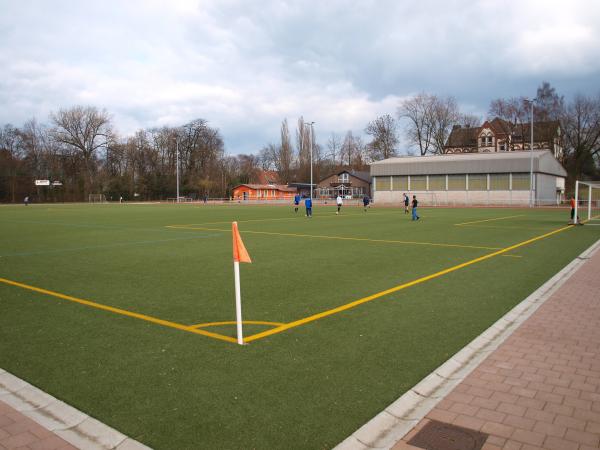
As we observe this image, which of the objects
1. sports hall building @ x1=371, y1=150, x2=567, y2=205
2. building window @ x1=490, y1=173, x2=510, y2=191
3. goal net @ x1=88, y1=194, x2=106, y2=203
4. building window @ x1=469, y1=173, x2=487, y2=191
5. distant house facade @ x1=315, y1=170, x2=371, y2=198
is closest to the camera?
sports hall building @ x1=371, y1=150, x2=567, y2=205

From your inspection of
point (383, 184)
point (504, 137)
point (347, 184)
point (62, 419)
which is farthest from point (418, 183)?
point (62, 419)

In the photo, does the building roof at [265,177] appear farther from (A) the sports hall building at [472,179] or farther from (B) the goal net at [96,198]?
(A) the sports hall building at [472,179]

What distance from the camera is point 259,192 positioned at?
9375cm

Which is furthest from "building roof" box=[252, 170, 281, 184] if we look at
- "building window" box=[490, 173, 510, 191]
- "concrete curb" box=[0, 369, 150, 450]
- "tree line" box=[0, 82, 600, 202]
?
"concrete curb" box=[0, 369, 150, 450]

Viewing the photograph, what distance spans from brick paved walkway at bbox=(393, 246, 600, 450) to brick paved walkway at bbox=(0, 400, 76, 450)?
2654 millimetres

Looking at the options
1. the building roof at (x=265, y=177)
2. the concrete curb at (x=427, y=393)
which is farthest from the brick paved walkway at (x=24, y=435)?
the building roof at (x=265, y=177)

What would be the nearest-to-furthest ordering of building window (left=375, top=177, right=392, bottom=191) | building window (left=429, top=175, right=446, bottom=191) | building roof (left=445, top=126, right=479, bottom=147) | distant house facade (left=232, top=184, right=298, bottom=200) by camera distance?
building window (left=429, top=175, right=446, bottom=191)
building window (left=375, top=177, right=392, bottom=191)
building roof (left=445, top=126, right=479, bottom=147)
distant house facade (left=232, top=184, right=298, bottom=200)

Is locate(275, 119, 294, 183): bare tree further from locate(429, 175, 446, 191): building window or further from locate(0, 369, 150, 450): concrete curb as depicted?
locate(0, 369, 150, 450): concrete curb

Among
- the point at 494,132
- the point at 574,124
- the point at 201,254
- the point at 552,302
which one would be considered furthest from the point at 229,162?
the point at 552,302

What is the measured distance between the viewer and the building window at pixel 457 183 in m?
59.4

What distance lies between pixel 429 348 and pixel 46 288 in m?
7.65

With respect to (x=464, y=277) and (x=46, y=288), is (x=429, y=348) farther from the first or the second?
(x=46, y=288)

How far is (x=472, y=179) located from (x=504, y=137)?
1346 inches

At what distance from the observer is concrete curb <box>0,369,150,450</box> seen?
3488 mm
